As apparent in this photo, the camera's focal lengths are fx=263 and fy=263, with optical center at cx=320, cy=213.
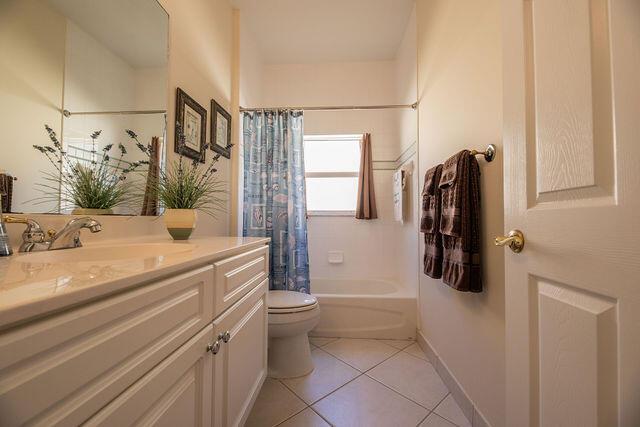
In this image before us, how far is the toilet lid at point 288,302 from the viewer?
1.58 m

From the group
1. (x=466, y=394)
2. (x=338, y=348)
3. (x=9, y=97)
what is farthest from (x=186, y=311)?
(x=338, y=348)

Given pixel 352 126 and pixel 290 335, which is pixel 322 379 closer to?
pixel 290 335

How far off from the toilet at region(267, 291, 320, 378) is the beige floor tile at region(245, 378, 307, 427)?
0.12 meters

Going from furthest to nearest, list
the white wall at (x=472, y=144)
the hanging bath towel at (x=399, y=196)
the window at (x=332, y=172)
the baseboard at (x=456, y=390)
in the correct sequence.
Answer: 1. the window at (x=332, y=172)
2. the hanging bath towel at (x=399, y=196)
3. the baseboard at (x=456, y=390)
4. the white wall at (x=472, y=144)

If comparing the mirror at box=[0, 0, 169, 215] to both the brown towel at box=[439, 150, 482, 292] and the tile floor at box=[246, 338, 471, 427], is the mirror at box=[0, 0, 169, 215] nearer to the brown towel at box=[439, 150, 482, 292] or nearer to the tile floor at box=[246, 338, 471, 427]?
the tile floor at box=[246, 338, 471, 427]

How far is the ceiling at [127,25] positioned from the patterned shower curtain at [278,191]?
3.01ft

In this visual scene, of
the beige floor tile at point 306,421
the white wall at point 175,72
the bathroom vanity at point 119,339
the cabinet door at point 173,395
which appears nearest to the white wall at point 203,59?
the white wall at point 175,72

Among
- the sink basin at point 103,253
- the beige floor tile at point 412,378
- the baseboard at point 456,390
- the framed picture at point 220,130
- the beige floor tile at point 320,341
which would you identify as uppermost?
the framed picture at point 220,130

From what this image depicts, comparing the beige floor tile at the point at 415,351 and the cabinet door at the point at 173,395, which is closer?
the cabinet door at the point at 173,395

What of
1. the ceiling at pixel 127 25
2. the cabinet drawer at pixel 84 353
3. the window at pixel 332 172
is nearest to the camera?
the cabinet drawer at pixel 84 353

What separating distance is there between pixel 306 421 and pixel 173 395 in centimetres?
90

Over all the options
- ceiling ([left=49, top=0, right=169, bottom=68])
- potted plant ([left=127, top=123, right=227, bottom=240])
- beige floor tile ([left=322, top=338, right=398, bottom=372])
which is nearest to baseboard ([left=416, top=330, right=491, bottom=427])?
beige floor tile ([left=322, top=338, right=398, bottom=372])

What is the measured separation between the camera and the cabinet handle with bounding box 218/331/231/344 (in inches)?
33.0

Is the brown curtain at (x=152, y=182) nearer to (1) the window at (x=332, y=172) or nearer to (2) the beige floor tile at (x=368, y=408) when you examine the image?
(2) the beige floor tile at (x=368, y=408)
